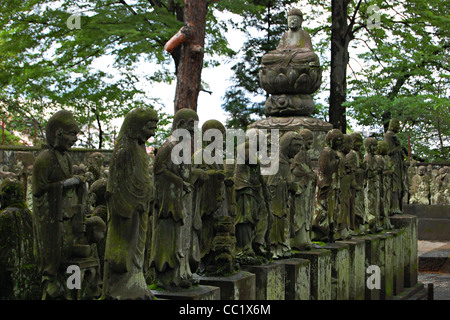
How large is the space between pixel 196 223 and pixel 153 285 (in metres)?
0.70

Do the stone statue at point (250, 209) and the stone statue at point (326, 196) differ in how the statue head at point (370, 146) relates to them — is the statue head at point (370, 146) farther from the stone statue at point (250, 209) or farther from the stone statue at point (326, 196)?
the stone statue at point (250, 209)

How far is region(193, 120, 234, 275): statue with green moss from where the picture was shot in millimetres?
6328

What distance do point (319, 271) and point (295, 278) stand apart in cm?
77

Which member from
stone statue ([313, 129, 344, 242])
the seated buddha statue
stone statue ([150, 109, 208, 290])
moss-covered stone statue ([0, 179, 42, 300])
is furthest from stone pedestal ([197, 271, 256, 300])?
the seated buddha statue

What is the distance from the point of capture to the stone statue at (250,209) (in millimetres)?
7102

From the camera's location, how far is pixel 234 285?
20.1 feet

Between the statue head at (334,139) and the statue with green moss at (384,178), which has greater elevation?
the statue head at (334,139)

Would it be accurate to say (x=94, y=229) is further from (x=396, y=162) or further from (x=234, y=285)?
(x=396, y=162)

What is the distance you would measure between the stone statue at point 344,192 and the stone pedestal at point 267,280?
2671 mm

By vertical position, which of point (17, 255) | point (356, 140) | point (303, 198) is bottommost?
point (17, 255)

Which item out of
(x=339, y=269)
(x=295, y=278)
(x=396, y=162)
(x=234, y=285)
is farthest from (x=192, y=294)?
(x=396, y=162)

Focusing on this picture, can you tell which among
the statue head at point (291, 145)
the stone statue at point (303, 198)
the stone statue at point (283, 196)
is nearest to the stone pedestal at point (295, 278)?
the stone statue at point (283, 196)
